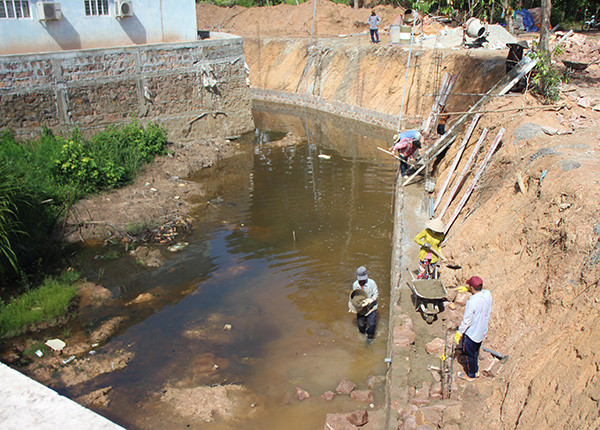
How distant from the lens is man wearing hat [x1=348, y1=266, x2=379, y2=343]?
322 inches

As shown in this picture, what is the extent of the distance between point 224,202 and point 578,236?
383 inches

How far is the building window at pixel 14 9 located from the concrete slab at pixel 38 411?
13435mm

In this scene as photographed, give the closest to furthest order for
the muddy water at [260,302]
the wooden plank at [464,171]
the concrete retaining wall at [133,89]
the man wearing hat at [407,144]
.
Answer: the muddy water at [260,302] < the wooden plank at [464,171] < the man wearing hat at [407,144] < the concrete retaining wall at [133,89]

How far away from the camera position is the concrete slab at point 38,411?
4.59m

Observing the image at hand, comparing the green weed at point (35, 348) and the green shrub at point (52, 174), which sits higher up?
the green shrub at point (52, 174)

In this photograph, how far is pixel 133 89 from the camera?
56.1 ft

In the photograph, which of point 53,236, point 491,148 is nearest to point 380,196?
point 491,148

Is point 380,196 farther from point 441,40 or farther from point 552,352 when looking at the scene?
point 441,40

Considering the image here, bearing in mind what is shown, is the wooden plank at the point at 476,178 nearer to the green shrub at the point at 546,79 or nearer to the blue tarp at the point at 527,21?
the green shrub at the point at 546,79

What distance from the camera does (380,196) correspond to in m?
14.6

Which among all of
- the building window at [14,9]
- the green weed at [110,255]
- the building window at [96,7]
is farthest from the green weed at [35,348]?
the building window at [96,7]

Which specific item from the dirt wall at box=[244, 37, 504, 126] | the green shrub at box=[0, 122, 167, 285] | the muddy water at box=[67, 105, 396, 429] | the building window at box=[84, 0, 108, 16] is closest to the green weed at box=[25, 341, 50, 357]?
the muddy water at box=[67, 105, 396, 429]

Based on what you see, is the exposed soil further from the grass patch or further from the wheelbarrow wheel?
the grass patch

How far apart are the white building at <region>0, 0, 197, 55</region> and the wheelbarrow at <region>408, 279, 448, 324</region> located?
13780 mm
